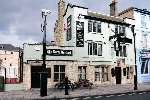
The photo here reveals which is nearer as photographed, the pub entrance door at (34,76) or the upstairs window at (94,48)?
the pub entrance door at (34,76)

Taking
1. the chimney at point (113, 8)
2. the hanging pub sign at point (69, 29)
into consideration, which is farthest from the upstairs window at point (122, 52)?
the hanging pub sign at point (69, 29)

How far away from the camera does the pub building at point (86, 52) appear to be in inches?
1321

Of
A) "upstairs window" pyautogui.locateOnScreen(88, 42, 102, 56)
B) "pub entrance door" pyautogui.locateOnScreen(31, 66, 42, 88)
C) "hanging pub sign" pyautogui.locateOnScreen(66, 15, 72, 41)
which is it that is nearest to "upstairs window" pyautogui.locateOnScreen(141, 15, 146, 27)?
"upstairs window" pyautogui.locateOnScreen(88, 42, 102, 56)

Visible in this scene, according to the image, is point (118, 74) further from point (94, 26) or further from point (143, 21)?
point (143, 21)

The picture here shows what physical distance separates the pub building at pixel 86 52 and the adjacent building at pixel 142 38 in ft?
5.38

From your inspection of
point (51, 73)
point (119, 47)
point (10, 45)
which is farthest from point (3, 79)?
point (10, 45)

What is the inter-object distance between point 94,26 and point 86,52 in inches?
149

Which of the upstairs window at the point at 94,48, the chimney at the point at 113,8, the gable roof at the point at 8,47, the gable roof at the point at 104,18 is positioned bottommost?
the upstairs window at the point at 94,48

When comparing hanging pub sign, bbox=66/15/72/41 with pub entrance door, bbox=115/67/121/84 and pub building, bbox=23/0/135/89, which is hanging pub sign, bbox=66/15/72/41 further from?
pub entrance door, bbox=115/67/121/84

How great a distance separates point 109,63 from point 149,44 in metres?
9.59

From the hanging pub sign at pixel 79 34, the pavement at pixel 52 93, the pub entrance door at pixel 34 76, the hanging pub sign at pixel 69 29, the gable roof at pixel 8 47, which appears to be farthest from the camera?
the gable roof at pixel 8 47

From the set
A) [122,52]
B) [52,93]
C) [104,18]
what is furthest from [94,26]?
[52,93]

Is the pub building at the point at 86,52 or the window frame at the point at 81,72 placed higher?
the pub building at the point at 86,52

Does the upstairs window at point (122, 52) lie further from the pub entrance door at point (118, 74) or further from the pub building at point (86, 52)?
the pub entrance door at point (118, 74)
